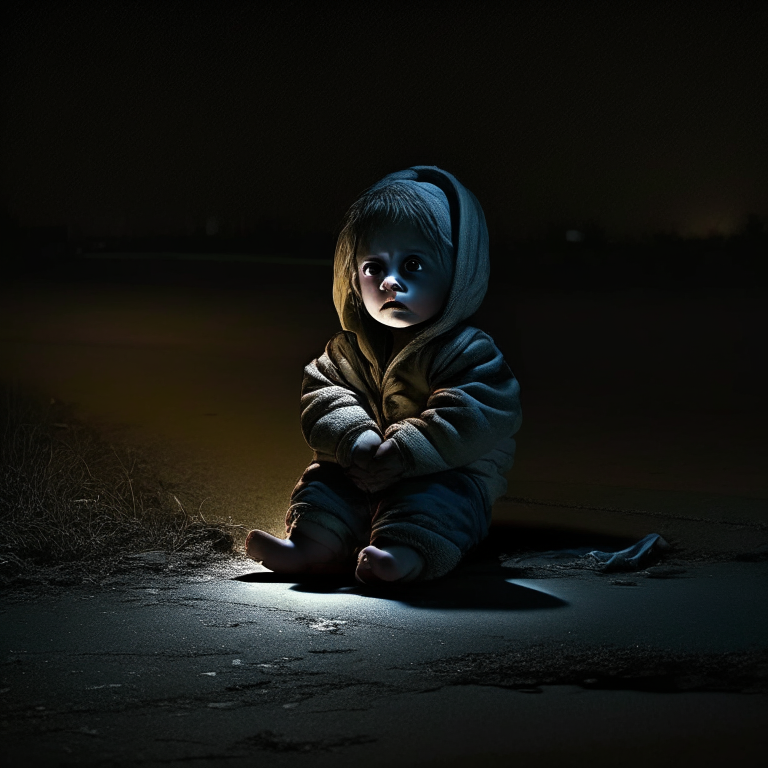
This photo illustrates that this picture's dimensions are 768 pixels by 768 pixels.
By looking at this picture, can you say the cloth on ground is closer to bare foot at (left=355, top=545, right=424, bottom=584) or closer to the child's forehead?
bare foot at (left=355, top=545, right=424, bottom=584)

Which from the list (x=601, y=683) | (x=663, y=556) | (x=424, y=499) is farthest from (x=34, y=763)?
(x=663, y=556)

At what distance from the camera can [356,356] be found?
417cm

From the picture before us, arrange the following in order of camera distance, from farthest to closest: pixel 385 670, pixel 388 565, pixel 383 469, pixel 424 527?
1. pixel 383 469
2. pixel 424 527
3. pixel 388 565
4. pixel 385 670

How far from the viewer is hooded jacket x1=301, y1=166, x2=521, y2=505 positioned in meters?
3.84

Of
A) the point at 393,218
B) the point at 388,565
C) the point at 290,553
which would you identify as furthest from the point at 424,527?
the point at 393,218

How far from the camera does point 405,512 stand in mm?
3738

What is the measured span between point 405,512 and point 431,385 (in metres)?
0.46

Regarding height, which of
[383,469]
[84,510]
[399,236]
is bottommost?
[84,510]

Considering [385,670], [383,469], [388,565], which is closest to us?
[385,670]

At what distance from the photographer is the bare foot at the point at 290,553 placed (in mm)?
3793

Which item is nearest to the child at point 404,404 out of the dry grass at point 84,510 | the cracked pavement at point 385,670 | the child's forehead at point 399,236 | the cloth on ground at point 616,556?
the child's forehead at point 399,236

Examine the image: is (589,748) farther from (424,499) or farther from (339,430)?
(339,430)

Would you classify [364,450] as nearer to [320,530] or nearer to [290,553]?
[320,530]

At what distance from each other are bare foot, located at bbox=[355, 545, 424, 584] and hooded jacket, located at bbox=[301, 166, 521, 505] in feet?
0.92
